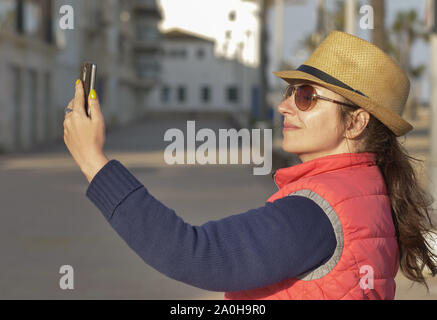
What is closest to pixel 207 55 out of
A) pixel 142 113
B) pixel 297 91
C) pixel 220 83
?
pixel 220 83

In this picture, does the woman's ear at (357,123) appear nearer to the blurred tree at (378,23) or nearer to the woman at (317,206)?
the woman at (317,206)

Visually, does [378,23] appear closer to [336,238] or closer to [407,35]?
[336,238]

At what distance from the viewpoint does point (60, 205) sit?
41.8 feet

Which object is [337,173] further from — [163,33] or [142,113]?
[163,33]

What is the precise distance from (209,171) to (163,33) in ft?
264

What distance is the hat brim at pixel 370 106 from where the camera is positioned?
221 centimetres

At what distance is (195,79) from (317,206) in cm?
9321

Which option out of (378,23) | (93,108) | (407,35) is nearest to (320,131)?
(93,108)

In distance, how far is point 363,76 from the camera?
2.23 metres

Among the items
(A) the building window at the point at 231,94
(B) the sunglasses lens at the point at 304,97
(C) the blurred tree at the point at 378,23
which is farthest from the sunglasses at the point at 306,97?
(A) the building window at the point at 231,94

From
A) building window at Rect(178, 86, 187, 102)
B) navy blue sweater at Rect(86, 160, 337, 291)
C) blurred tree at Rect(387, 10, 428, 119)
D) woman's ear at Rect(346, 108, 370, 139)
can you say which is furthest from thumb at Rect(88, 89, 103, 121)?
building window at Rect(178, 86, 187, 102)

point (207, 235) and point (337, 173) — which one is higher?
point (337, 173)

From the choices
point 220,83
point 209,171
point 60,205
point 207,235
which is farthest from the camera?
point 220,83

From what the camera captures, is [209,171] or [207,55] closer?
[209,171]
